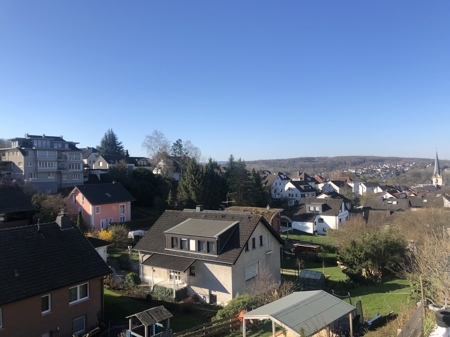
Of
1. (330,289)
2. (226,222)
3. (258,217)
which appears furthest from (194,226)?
(330,289)

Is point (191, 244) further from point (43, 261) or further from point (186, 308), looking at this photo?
point (43, 261)

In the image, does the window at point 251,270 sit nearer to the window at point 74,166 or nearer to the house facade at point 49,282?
the house facade at point 49,282

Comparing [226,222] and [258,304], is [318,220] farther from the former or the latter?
[258,304]

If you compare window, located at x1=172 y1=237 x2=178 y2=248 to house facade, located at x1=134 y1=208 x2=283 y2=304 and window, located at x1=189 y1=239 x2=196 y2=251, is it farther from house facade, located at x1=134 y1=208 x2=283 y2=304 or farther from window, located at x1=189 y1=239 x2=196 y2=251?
window, located at x1=189 y1=239 x2=196 y2=251

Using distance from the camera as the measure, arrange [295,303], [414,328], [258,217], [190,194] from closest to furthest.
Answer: [414,328] < [295,303] < [258,217] < [190,194]

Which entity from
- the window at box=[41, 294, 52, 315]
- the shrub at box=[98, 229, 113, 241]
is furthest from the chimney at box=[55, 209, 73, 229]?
the shrub at box=[98, 229, 113, 241]
